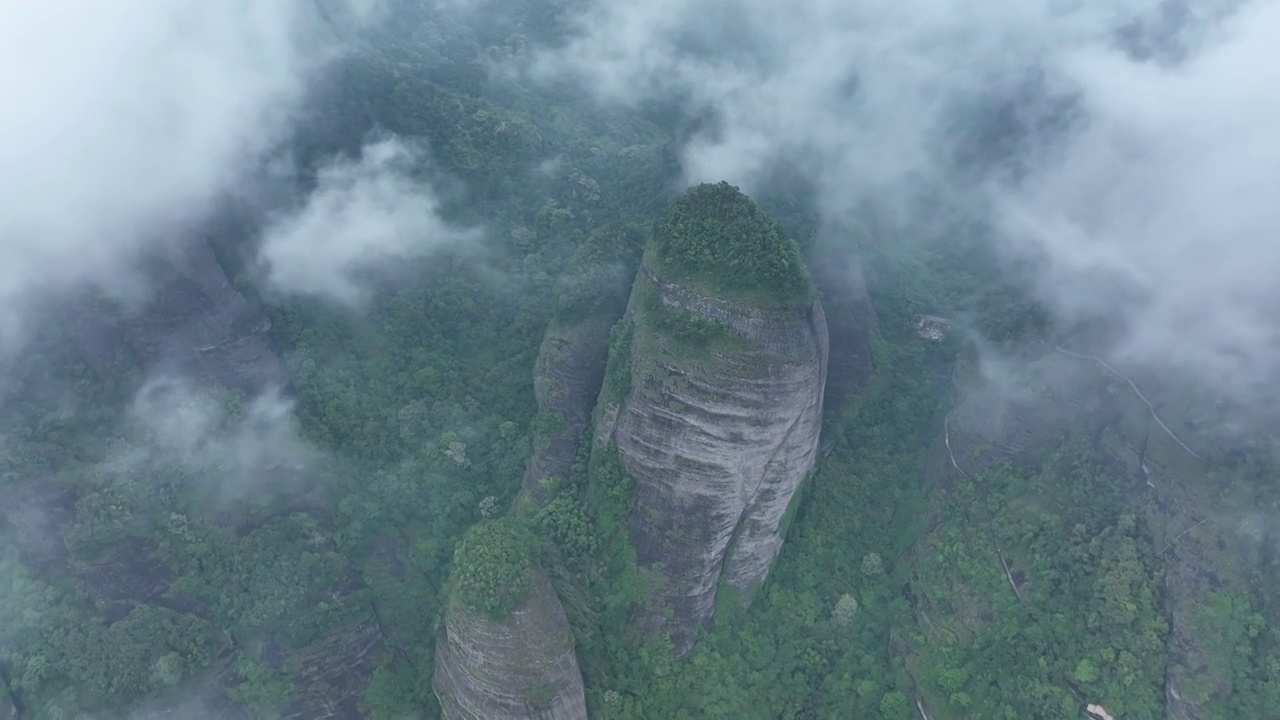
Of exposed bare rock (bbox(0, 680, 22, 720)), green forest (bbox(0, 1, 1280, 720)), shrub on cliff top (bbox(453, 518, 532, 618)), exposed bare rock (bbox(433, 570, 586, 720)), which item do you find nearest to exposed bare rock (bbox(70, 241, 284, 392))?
green forest (bbox(0, 1, 1280, 720))

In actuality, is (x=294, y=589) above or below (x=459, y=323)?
below

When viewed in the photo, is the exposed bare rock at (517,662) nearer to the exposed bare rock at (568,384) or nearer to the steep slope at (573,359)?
the steep slope at (573,359)

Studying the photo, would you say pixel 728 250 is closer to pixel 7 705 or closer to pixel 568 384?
pixel 568 384

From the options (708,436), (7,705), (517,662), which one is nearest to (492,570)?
(517,662)

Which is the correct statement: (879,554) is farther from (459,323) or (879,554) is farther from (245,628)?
(245,628)

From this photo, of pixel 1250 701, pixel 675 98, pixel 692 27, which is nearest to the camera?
pixel 1250 701

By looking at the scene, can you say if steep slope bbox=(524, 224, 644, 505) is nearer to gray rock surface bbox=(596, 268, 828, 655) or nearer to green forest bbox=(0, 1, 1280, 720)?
green forest bbox=(0, 1, 1280, 720)

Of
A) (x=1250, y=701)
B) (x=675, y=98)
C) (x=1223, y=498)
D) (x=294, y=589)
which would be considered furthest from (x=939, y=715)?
(x=675, y=98)

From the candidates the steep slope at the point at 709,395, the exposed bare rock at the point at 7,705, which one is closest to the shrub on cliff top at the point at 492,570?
the steep slope at the point at 709,395
